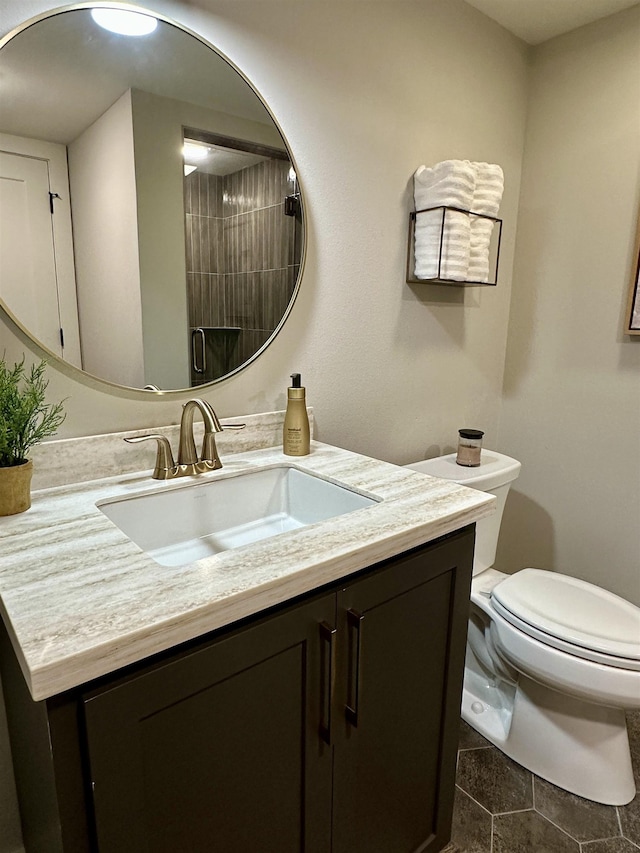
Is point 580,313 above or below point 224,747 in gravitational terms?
above

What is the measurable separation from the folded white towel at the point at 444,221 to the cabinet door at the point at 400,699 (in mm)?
872

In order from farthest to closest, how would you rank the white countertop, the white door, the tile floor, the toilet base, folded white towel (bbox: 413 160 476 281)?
folded white towel (bbox: 413 160 476 281) < the toilet base < the tile floor < the white door < the white countertop

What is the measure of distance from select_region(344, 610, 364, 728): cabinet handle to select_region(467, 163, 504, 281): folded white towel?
1157 mm

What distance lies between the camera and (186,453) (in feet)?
3.82

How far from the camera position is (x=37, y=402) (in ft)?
3.02

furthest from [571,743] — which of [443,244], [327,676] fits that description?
[443,244]

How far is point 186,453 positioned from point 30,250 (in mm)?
522

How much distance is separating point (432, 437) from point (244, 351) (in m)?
0.88

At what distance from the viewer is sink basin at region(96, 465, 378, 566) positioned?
1056 millimetres

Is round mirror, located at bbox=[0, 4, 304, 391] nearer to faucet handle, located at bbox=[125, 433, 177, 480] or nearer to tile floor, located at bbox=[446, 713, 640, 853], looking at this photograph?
faucet handle, located at bbox=[125, 433, 177, 480]

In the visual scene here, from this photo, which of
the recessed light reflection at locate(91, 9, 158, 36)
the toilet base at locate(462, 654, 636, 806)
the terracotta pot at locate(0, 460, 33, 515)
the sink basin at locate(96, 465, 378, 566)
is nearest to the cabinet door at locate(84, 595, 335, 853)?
the sink basin at locate(96, 465, 378, 566)

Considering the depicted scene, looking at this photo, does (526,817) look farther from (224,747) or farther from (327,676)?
(224,747)

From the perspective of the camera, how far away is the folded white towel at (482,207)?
1524 millimetres

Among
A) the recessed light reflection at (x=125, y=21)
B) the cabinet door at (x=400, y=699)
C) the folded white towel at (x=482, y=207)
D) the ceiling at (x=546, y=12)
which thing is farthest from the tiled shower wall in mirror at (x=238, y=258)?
the ceiling at (x=546, y=12)
